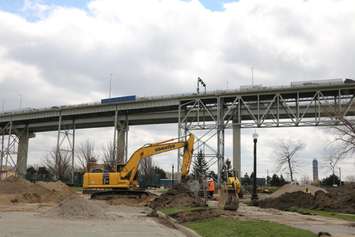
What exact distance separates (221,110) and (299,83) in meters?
10.8

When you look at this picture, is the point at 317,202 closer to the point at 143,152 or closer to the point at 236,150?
the point at 143,152

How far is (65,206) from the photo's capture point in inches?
967

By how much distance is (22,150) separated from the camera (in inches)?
4028

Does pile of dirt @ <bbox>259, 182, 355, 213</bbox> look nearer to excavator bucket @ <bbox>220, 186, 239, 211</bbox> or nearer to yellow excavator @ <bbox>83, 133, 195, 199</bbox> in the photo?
excavator bucket @ <bbox>220, 186, 239, 211</bbox>

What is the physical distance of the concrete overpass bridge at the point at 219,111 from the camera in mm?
61250

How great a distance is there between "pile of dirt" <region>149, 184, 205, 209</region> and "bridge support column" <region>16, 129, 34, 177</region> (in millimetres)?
71158

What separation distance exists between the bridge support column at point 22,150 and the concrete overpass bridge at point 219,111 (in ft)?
30.9

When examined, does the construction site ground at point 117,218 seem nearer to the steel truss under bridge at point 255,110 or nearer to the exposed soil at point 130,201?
the exposed soil at point 130,201

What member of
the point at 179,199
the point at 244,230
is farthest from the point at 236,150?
the point at 244,230

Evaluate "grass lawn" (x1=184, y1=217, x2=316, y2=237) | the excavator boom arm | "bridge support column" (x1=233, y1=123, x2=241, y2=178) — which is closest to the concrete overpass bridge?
"bridge support column" (x1=233, y1=123, x2=241, y2=178)

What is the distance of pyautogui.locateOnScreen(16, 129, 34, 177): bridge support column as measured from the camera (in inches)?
3947

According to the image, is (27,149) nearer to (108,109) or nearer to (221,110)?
(108,109)

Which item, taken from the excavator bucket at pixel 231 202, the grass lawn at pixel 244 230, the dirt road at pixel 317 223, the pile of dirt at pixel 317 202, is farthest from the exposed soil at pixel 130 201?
the grass lawn at pixel 244 230

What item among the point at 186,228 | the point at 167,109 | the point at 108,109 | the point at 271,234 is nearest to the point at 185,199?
the point at 186,228
